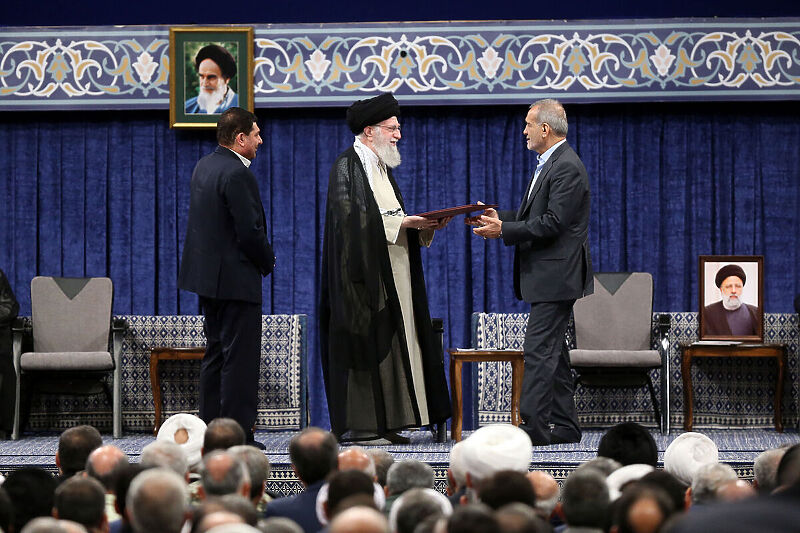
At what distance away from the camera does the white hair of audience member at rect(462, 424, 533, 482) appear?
2.66 m

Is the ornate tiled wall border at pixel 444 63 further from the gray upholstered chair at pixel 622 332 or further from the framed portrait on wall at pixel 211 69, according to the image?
the gray upholstered chair at pixel 622 332

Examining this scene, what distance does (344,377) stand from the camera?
512cm

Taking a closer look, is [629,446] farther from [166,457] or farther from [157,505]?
[157,505]

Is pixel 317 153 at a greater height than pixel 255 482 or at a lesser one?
greater

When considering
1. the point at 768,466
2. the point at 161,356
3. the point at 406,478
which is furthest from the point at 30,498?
the point at 161,356

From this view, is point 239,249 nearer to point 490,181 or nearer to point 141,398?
point 141,398

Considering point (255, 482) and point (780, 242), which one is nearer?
point (255, 482)

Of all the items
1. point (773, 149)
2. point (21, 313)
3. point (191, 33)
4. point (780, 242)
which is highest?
point (191, 33)

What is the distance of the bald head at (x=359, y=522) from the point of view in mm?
1728

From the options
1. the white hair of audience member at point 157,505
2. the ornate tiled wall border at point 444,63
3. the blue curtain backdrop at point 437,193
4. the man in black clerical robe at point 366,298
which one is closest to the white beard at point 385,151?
the man in black clerical robe at point 366,298

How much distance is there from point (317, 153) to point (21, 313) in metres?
2.42

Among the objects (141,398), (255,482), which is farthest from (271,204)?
(255,482)

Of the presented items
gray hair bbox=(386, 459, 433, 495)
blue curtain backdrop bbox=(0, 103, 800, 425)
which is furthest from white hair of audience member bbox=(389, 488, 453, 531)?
blue curtain backdrop bbox=(0, 103, 800, 425)

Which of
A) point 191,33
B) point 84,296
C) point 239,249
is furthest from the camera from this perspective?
point 191,33
